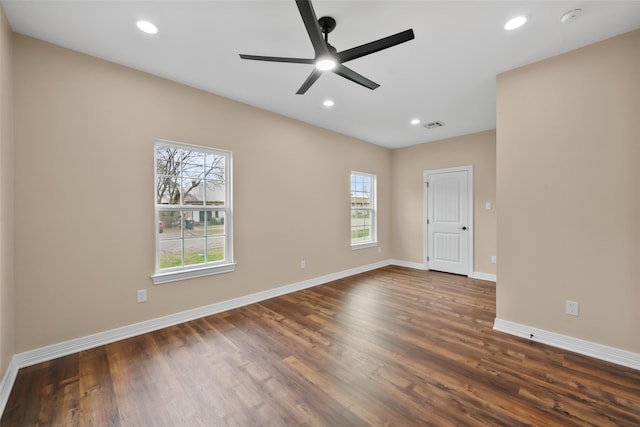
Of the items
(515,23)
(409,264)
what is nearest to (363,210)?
(409,264)

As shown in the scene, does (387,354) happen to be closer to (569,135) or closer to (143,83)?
(569,135)

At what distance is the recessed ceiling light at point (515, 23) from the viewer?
6.40 feet

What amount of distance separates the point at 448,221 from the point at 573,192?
9.41 feet

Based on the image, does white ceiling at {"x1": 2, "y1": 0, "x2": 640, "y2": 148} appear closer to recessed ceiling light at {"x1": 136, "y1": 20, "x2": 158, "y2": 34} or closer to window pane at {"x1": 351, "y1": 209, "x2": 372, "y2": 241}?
recessed ceiling light at {"x1": 136, "y1": 20, "x2": 158, "y2": 34}

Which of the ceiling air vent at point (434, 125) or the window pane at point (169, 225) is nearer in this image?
the window pane at point (169, 225)

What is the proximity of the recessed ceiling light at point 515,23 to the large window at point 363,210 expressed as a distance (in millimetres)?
3274

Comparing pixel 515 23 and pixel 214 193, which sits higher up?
pixel 515 23

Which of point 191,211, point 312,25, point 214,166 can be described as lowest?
point 191,211

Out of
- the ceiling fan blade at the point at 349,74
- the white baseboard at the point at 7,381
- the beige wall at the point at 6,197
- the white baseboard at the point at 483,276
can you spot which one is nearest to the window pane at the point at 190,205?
the beige wall at the point at 6,197

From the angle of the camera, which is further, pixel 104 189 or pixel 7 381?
pixel 104 189

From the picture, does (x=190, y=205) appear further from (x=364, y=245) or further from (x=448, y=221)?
(x=448, y=221)

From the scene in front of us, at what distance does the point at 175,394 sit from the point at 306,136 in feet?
11.8

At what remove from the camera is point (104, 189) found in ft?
8.15

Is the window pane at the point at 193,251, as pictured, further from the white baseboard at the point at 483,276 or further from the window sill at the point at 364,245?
the white baseboard at the point at 483,276
